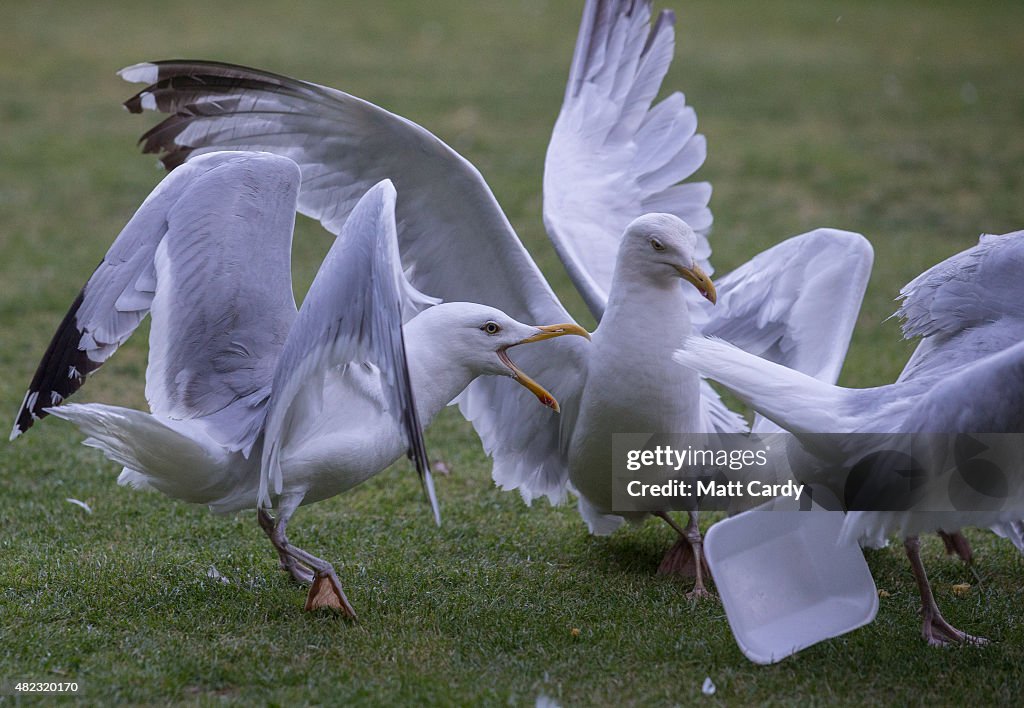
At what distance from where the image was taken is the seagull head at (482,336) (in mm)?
3908

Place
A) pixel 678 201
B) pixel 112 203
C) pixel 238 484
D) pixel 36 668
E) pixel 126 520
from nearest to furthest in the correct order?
pixel 36 668 < pixel 238 484 < pixel 126 520 < pixel 678 201 < pixel 112 203

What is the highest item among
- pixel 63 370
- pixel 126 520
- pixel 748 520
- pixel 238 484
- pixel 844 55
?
pixel 63 370

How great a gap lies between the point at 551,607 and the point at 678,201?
86.3 inches

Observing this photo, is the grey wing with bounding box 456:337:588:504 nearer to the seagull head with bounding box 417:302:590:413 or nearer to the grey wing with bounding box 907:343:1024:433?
the seagull head with bounding box 417:302:590:413

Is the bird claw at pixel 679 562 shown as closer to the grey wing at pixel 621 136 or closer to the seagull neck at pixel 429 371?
the seagull neck at pixel 429 371


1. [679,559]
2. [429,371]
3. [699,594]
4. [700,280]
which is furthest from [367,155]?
[699,594]

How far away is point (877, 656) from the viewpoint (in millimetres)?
3625

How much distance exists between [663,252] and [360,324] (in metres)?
1.22

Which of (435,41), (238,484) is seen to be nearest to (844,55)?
(435,41)

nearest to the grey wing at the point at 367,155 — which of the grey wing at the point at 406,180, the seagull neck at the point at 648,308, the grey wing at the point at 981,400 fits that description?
the grey wing at the point at 406,180

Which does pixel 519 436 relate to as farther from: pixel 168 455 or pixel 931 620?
pixel 931 620

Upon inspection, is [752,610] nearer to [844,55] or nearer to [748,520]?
[748,520]

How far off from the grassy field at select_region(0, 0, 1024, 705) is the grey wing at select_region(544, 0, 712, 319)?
1.41 m

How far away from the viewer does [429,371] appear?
152 inches
